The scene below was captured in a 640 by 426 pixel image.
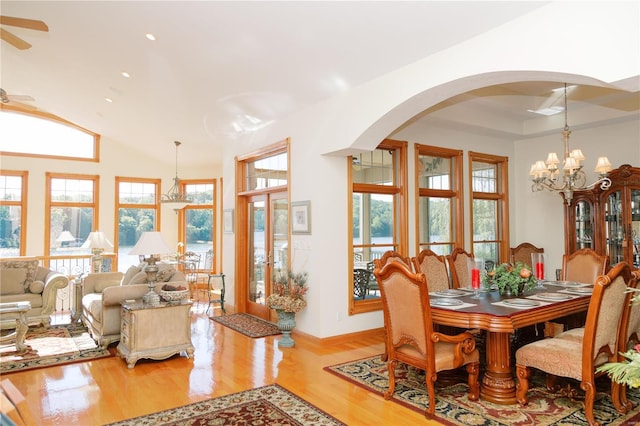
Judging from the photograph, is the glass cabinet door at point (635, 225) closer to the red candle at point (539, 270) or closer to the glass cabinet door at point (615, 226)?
the glass cabinet door at point (615, 226)

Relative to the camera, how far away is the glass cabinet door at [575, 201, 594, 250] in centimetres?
620

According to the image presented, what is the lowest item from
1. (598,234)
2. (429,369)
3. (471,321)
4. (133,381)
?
(133,381)

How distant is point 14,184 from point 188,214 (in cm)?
332

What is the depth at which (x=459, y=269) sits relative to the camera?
16.7 feet

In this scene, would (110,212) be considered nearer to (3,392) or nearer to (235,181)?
(235,181)

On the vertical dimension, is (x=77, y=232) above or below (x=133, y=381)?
A: above

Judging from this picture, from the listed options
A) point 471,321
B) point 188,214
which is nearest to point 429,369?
point 471,321

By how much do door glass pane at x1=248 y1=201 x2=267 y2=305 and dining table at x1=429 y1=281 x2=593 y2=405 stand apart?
333 cm

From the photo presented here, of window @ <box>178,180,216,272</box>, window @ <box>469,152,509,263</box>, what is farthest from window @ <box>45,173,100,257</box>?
window @ <box>469,152,509,263</box>

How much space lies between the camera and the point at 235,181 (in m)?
6.97

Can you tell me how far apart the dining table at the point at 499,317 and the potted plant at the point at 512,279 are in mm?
106

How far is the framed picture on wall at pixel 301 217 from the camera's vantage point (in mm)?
5215

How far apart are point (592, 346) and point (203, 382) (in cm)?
302

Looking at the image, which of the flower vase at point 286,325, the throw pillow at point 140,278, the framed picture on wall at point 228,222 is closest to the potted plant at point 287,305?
the flower vase at point 286,325
